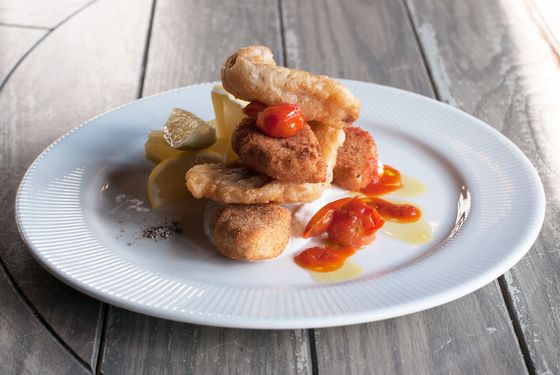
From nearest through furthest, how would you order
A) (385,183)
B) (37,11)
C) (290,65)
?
(385,183)
(290,65)
(37,11)

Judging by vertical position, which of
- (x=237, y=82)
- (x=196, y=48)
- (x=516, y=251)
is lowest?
(x=196, y=48)

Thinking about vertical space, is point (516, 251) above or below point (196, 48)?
above

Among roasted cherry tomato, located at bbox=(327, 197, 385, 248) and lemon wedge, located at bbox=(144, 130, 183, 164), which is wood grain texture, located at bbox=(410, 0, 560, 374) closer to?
roasted cherry tomato, located at bbox=(327, 197, 385, 248)

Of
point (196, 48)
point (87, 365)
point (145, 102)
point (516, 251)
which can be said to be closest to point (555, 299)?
point (516, 251)

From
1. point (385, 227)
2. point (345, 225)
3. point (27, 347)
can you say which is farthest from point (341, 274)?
point (27, 347)

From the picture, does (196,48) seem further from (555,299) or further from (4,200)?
(555,299)

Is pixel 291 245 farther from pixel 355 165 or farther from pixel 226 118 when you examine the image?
pixel 226 118

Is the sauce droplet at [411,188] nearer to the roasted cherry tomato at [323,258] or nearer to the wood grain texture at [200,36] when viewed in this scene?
the roasted cherry tomato at [323,258]
